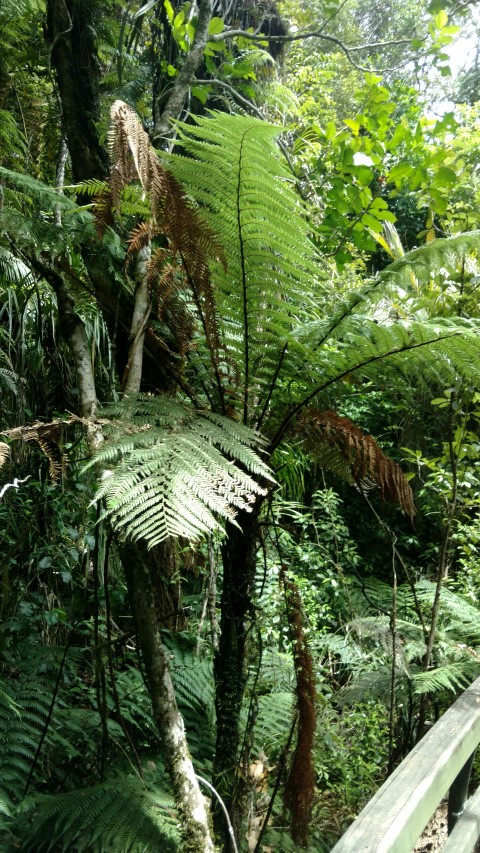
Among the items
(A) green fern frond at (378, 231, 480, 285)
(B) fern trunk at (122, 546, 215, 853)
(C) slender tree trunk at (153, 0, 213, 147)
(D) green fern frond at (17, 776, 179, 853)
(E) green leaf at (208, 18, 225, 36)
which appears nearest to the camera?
(B) fern trunk at (122, 546, 215, 853)

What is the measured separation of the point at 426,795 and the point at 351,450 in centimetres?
82

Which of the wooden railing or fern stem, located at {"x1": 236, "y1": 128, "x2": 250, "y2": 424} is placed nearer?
the wooden railing

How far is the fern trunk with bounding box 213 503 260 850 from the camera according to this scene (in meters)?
1.69

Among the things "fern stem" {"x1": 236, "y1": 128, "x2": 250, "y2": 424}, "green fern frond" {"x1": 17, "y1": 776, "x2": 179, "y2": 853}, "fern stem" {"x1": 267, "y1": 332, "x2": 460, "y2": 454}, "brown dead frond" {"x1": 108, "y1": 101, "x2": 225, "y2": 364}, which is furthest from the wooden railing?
"brown dead frond" {"x1": 108, "y1": 101, "x2": 225, "y2": 364}

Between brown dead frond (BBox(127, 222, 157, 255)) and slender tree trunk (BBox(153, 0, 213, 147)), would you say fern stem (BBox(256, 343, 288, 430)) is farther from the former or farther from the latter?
slender tree trunk (BBox(153, 0, 213, 147))

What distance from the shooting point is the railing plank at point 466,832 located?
4.57ft

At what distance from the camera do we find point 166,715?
1378mm

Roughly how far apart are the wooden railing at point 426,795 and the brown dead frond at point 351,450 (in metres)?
0.55

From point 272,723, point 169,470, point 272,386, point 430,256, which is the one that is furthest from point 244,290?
point 272,723

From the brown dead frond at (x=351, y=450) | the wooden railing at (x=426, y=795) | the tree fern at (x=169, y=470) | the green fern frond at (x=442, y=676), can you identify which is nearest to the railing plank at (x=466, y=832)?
the wooden railing at (x=426, y=795)

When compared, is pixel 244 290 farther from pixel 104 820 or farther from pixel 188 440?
pixel 104 820

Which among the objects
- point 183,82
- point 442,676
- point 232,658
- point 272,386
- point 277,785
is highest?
point 183,82

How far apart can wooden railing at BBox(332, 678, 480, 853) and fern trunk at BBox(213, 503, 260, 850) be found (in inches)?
21.7

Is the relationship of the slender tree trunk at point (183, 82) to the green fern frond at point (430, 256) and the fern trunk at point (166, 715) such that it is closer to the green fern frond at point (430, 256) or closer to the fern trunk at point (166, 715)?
the green fern frond at point (430, 256)
